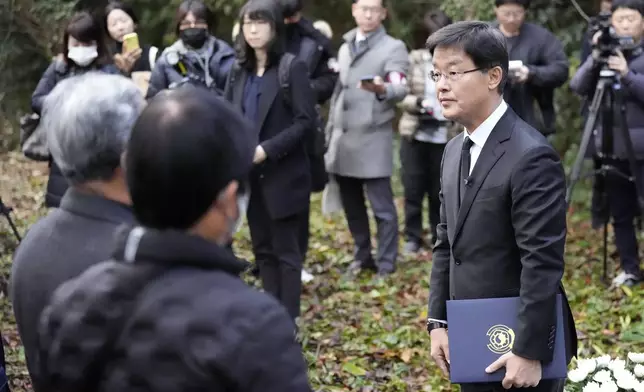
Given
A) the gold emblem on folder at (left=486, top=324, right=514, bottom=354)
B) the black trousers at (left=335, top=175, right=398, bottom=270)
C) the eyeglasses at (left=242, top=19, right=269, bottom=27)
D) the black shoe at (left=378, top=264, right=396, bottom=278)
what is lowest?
the black shoe at (left=378, top=264, right=396, bottom=278)

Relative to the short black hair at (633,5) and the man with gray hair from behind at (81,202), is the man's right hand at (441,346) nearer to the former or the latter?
the man with gray hair from behind at (81,202)

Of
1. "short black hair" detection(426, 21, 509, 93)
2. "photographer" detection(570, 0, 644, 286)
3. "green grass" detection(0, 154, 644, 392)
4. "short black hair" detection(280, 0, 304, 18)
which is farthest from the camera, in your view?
"short black hair" detection(280, 0, 304, 18)

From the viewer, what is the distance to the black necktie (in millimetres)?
2762

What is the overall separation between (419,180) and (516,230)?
4.53 m

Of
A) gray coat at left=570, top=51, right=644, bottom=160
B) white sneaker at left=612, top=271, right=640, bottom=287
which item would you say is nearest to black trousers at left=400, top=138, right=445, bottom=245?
gray coat at left=570, top=51, right=644, bottom=160

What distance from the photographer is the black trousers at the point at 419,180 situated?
6938 millimetres

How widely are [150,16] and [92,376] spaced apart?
452 inches

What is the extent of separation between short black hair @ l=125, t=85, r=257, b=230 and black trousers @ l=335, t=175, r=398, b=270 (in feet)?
16.9

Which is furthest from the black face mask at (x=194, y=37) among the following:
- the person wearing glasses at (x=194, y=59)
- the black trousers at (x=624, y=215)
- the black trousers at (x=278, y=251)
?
the black trousers at (x=624, y=215)

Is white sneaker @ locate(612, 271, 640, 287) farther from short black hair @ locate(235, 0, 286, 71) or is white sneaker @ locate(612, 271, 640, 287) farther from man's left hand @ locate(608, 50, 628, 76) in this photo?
short black hair @ locate(235, 0, 286, 71)

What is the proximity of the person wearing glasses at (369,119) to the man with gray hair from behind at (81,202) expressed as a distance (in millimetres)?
4387

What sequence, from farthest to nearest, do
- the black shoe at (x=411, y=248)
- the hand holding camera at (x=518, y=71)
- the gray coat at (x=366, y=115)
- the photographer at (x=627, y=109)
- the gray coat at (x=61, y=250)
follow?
1. the black shoe at (x=411, y=248)
2. the gray coat at (x=366, y=115)
3. the hand holding camera at (x=518, y=71)
4. the photographer at (x=627, y=109)
5. the gray coat at (x=61, y=250)

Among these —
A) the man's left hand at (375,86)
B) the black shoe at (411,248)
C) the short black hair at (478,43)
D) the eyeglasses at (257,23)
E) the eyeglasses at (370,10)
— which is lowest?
the black shoe at (411,248)

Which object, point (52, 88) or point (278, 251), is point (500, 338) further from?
point (52, 88)
